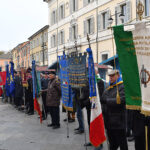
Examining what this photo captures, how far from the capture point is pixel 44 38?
3666cm

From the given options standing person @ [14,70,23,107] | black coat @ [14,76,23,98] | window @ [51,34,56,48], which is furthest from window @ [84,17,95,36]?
black coat @ [14,76,23,98]

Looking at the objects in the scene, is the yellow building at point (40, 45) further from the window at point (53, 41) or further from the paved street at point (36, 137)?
the paved street at point (36, 137)

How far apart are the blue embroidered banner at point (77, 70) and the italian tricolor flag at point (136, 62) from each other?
2.25 metres

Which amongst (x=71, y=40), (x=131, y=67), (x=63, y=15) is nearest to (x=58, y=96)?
(x=131, y=67)

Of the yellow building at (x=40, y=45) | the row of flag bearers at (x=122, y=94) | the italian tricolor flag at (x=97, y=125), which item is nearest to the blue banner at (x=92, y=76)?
the row of flag bearers at (x=122, y=94)

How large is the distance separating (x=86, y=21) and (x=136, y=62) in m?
21.4

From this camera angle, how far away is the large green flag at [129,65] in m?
3.19

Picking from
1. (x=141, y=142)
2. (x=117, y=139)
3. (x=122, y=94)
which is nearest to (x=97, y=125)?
(x=117, y=139)

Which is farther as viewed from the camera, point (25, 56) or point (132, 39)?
point (25, 56)

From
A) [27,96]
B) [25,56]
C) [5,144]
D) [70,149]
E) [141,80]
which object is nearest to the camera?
[141,80]

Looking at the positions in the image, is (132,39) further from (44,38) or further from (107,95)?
(44,38)

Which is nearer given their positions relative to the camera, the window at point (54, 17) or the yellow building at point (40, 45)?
the window at point (54, 17)

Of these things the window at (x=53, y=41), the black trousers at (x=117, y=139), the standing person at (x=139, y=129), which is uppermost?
the window at (x=53, y=41)

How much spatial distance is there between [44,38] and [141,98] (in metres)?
34.6
